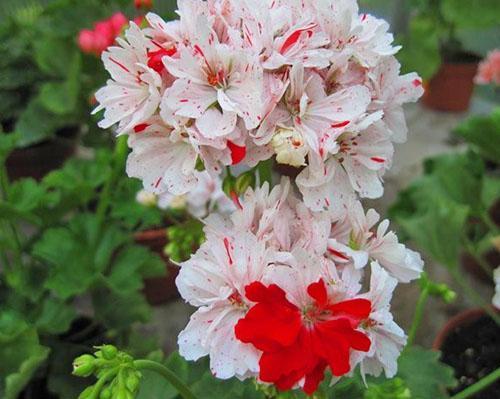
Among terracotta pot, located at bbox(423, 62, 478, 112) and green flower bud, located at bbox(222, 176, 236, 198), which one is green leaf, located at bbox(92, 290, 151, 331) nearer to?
green flower bud, located at bbox(222, 176, 236, 198)

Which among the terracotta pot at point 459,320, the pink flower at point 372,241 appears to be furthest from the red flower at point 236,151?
the terracotta pot at point 459,320

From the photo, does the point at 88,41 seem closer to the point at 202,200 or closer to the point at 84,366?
the point at 202,200

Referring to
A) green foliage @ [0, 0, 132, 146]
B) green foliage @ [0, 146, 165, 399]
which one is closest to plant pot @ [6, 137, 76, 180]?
green foliage @ [0, 0, 132, 146]

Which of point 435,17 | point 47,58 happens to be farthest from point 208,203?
point 435,17

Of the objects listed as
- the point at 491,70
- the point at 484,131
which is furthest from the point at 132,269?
the point at 491,70

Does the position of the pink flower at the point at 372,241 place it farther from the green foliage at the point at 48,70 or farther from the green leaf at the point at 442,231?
the green foliage at the point at 48,70

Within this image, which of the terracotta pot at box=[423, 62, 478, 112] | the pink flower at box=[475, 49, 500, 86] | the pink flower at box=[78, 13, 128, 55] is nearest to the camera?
the pink flower at box=[78, 13, 128, 55]

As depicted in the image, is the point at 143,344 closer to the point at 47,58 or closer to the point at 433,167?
the point at 433,167
